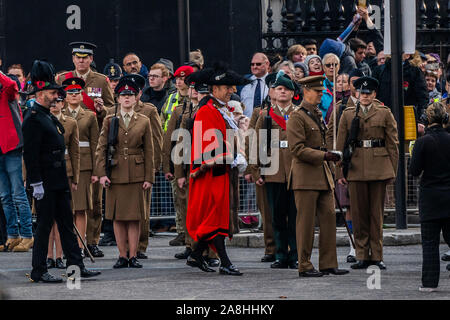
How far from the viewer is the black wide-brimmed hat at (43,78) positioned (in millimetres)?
12812

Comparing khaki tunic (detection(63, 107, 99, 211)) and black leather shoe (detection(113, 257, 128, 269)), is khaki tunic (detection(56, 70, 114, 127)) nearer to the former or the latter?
khaki tunic (detection(63, 107, 99, 211))

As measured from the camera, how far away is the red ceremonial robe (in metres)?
13.1

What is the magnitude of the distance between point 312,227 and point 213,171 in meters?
1.21

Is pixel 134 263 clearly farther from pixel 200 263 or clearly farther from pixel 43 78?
pixel 43 78

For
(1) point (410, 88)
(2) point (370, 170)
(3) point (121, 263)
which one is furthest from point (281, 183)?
(1) point (410, 88)

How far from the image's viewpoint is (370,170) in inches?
539

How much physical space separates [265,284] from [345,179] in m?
2.35

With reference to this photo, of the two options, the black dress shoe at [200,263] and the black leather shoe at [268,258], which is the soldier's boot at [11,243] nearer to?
the black leather shoe at [268,258]

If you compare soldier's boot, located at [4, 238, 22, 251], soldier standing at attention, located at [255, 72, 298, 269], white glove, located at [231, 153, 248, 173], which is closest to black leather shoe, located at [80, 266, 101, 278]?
white glove, located at [231, 153, 248, 173]
